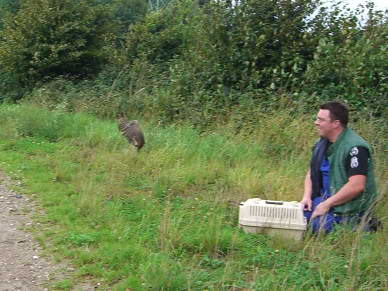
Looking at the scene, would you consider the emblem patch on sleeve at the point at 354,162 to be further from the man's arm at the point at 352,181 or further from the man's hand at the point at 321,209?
the man's hand at the point at 321,209

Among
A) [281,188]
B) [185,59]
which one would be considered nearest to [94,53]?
[185,59]

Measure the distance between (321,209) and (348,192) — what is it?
0.31 meters

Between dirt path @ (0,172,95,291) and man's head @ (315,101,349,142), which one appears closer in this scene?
dirt path @ (0,172,95,291)

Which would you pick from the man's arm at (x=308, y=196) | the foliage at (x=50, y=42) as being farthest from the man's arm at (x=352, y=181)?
the foliage at (x=50, y=42)

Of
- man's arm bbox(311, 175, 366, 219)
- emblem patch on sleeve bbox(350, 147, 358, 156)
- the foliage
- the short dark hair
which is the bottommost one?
man's arm bbox(311, 175, 366, 219)

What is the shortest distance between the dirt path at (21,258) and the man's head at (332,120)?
8.97 ft

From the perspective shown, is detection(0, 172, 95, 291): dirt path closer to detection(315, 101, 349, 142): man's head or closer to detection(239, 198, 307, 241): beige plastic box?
detection(239, 198, 307, 241): beige plastic box

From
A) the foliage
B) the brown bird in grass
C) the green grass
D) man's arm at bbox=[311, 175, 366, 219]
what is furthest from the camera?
the foliage

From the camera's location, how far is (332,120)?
505 centimetres

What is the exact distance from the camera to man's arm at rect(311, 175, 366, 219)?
A: 4715 mm

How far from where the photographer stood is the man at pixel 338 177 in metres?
4.75

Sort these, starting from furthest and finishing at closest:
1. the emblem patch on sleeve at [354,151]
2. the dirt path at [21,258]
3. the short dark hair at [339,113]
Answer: the short dark hair at [339,113] < the emblem patch on sleeve at [354,151] < the dirt path at [21,258]

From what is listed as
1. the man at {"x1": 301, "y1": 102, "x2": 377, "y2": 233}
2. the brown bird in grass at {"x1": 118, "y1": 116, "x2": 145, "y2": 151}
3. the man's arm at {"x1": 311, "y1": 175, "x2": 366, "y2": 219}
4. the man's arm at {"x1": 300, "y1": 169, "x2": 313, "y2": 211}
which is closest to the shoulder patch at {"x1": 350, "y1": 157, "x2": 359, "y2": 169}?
the man at {"x1": 301, "y1": 102, "x2": 377, "y2": 233}

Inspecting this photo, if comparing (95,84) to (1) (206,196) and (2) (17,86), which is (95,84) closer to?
(2) (17,86)
